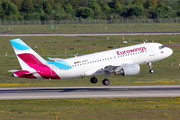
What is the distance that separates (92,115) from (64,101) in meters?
8.90

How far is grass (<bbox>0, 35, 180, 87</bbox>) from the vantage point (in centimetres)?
6506

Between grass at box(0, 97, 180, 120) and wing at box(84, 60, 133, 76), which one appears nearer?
grass at box(0, 97, 180, 120)

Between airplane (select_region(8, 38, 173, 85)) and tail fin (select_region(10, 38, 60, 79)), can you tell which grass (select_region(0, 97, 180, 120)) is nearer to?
tail fin (select_region(10, 38, 60, 79))

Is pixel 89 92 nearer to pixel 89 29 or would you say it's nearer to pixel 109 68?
pixel 109 68

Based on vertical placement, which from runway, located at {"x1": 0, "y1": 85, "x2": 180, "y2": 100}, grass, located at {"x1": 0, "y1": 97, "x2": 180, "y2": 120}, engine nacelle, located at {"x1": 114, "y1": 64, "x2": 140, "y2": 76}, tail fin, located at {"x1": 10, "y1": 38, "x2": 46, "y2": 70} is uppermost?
tail fin, located at {"x1": 10, "y1": 38, "x2": 46, "y2": 70}

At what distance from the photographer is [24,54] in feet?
168

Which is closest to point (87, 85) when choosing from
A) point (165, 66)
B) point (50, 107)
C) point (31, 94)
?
point (31, 94)

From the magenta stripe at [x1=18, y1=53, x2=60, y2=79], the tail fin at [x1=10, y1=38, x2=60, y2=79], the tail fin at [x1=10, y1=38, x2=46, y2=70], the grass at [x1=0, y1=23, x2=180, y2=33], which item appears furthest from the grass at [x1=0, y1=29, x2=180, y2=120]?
the grass at [x1=0, y1=23, x2=180, y2=33]

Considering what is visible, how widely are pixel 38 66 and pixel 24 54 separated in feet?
9.86

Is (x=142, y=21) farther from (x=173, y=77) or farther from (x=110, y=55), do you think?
(x=110, y=55)

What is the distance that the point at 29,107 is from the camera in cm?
4256

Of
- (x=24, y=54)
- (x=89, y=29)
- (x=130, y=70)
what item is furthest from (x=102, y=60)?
(x=89, y=29)

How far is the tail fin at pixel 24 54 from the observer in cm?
5053

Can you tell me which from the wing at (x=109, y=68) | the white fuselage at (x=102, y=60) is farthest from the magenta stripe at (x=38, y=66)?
the wing at (x=109, y=68)
